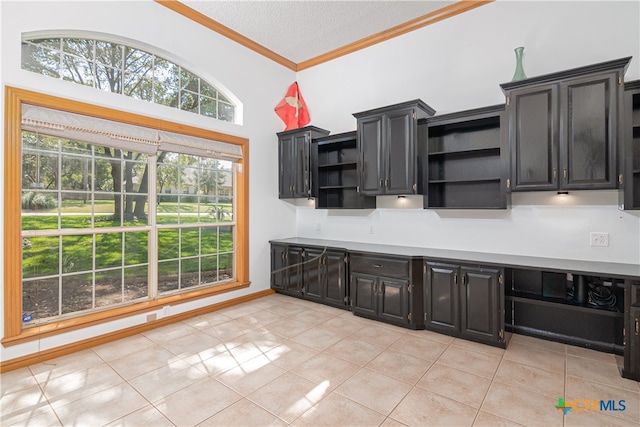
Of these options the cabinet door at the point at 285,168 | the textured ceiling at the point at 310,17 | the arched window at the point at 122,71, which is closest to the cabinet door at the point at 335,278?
the cabinet door at the point at 285,168

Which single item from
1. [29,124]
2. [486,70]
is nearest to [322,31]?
[486,70]

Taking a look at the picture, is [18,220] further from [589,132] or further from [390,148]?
[589,132]

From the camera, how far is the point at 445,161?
361 centimetres

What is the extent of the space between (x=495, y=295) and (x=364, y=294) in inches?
53.4

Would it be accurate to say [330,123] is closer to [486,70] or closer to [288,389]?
[486,70]

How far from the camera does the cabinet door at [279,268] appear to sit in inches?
177

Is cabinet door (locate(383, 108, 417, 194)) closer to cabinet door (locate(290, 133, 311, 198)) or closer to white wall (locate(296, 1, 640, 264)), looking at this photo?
white wall (locate(296, 1, 640, 264))

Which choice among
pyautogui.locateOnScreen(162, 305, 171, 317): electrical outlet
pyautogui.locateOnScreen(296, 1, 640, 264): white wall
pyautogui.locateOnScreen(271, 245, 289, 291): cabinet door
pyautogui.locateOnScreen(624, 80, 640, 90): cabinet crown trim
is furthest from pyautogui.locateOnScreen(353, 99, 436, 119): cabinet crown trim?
pyautogui.locateOnScreen(162, 305, 171, 317): electrical outlet

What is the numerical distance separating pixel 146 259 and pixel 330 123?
3083 millimetres

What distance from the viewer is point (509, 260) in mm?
2912

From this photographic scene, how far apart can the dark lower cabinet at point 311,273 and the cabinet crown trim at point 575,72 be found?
249 cm

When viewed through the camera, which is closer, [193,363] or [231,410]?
[231,410]

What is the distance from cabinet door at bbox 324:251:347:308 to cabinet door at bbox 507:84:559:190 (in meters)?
2.05

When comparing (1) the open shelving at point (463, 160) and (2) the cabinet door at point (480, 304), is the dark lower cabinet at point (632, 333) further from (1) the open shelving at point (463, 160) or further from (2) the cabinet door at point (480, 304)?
(1) the open shelving at point (463, 160)
